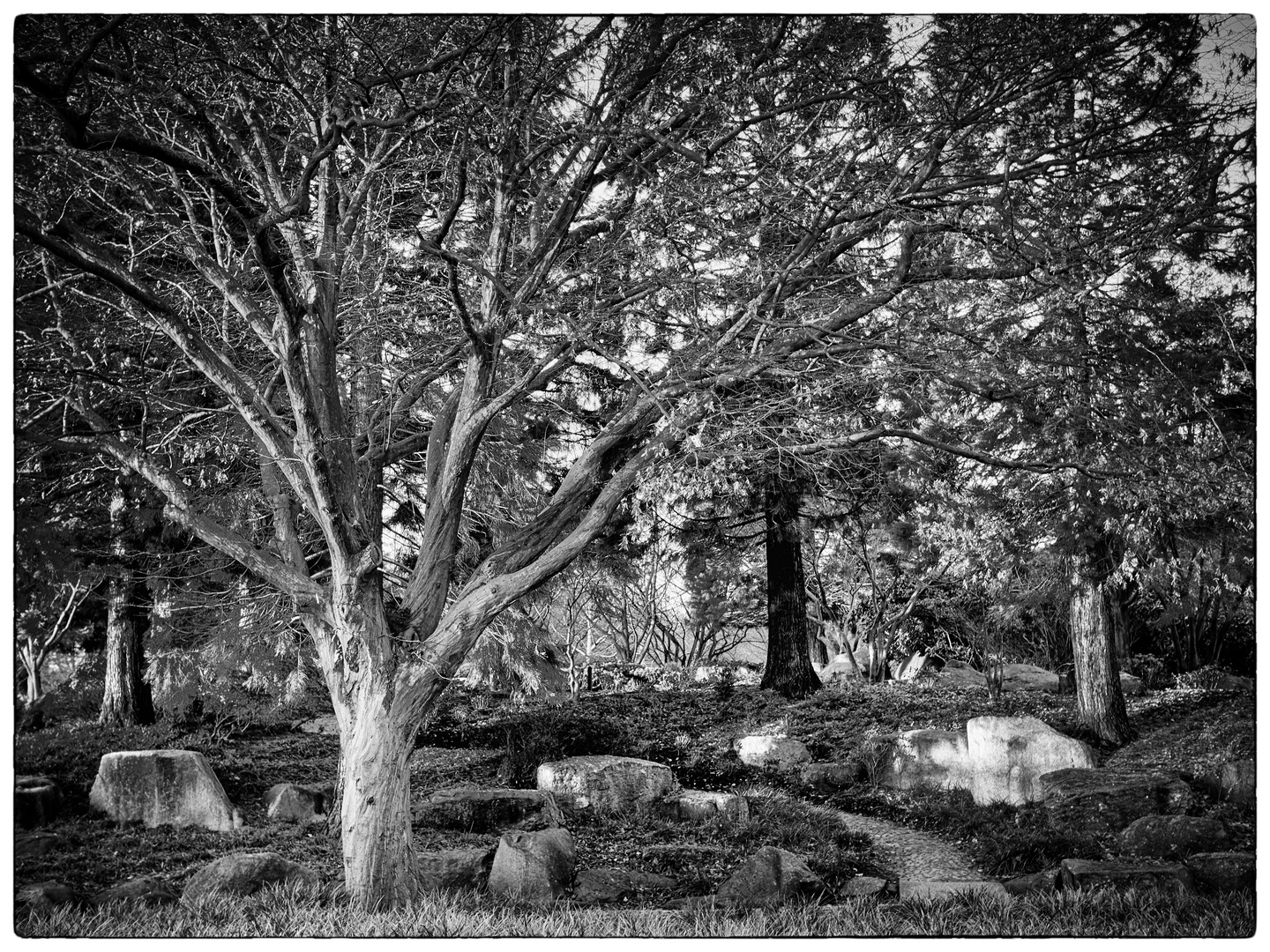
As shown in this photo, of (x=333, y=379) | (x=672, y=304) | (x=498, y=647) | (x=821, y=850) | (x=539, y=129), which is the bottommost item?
(x=821, y=850)

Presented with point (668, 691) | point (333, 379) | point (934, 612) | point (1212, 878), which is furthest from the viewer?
point (934, 612)

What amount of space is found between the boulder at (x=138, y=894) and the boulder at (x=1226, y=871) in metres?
5.05

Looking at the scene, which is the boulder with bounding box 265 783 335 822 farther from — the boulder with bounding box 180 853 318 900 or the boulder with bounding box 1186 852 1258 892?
the boulder with bounding box 1186 852 1258 892

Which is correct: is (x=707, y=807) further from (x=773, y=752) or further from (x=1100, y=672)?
(x=1100, y=672)

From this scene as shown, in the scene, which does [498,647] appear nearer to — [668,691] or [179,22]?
[668,691]

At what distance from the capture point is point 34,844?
4871mm

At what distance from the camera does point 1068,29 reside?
4.68 metres

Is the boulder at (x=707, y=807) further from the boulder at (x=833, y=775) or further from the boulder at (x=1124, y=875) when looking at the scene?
the boulder at (x=1124, y=875)

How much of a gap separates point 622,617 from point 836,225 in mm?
10892

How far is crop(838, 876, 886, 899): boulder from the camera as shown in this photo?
16.5 feet

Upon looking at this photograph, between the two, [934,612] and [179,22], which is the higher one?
[179,22]

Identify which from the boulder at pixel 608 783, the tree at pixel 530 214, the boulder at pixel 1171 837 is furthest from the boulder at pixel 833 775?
the tree at pixel 530 214

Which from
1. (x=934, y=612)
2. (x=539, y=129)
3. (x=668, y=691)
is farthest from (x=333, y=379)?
(x=934, y=612)

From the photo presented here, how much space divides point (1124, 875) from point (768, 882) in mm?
1770
